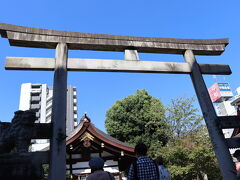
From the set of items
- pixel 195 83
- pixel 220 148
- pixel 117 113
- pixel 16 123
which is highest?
pixel 117 113

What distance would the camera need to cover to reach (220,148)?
4492 millimetres

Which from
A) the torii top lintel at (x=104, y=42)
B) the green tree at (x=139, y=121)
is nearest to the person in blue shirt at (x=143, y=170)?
the torii top lintel at (x=104, y=42)

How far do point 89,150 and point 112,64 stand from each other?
21.4 feet

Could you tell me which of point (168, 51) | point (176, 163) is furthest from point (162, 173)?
point (176, 163)

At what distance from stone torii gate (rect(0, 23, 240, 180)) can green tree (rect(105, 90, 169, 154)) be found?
1333 centimetres

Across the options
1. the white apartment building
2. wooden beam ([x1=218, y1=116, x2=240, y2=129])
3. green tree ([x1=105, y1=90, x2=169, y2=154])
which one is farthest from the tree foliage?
the white apartment building

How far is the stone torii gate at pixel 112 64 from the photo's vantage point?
404cm

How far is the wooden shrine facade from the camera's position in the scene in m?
9.41

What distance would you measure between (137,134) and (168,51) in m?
15.6

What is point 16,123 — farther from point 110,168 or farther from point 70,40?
point 110,168

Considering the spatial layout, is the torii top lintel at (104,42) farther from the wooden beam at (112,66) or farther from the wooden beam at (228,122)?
the wooden beam at (228,122)

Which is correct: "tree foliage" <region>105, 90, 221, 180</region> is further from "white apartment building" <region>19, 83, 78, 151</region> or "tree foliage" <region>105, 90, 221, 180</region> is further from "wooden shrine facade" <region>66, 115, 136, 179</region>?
"white apartment building" <region>19, 83, 78, 151</region>

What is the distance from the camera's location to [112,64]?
16.3ft

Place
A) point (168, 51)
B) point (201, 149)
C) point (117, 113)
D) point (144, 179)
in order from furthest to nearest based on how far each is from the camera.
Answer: point (117, 113) < point (201, 149) < point (168, 51) < point (144, 179)
